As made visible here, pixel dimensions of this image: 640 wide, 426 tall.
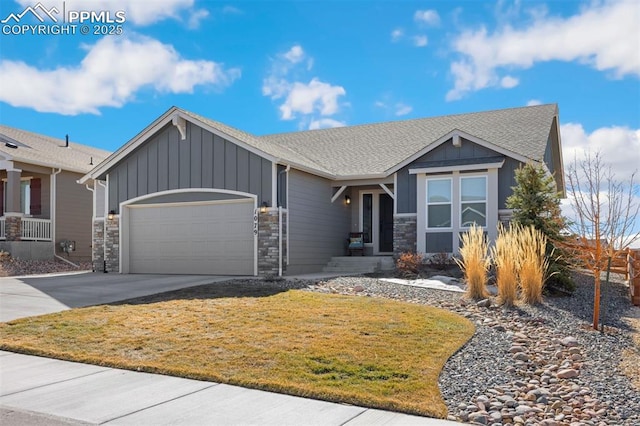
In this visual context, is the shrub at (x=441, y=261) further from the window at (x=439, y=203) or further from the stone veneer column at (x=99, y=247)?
the stone veneer column at (x=99, y=247)

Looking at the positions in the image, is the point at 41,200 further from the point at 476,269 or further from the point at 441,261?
the point at 476,269

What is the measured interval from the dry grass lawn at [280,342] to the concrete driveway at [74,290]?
3.41ft

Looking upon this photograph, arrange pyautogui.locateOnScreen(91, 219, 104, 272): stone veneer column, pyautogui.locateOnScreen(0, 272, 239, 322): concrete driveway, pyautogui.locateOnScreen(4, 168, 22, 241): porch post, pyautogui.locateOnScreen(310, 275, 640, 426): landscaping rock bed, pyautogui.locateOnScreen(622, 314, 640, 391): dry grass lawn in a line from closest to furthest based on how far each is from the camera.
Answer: pyautogui.locateOnScreen(310, 275, 640, 426): landscaping rock bed, pyautogui.locateOnScreen(622, 314, 640, 391): dry grass lawn, pyautogui.locateOnScreen(0, 272, 239, 322): concrete driveway, pyautogui.locateOnScreen(91, 219, 104, 272): stone veneer column, pyautogui.locateOnScreen(4, 168, 22, 241): porch post

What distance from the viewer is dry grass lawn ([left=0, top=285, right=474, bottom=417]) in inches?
220

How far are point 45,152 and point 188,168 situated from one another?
33.5 feet

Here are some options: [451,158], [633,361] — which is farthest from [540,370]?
[451,158]

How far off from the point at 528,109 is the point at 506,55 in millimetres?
7523

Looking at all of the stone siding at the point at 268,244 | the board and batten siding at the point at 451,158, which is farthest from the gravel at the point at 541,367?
the stone siding at the point at 268,244

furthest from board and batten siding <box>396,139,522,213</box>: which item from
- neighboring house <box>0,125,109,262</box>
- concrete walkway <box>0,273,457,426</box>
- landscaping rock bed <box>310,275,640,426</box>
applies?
neighboring house <box>0,125,109,262</box>

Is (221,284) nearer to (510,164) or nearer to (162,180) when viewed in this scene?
(162,180)

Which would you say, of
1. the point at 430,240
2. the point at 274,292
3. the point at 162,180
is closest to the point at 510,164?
the point at 430,240

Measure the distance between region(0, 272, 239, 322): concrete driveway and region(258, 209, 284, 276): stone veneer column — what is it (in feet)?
4.29

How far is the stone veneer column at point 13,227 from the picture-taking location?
66.4 ft

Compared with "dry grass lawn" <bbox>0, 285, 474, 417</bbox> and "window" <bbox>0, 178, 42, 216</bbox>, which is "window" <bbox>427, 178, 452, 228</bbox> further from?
"window" <bbox>0, 178, 42, 216</bbox>
